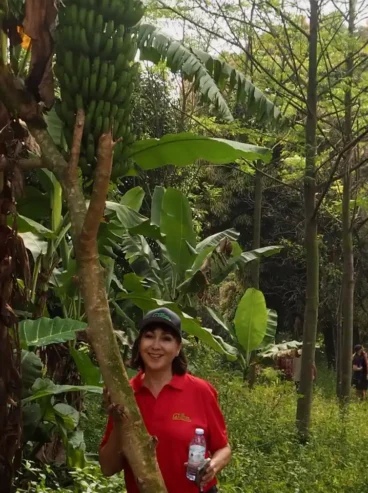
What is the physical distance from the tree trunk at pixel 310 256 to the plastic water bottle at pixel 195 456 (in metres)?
5.01

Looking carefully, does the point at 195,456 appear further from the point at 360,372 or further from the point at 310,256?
the point at 360,372

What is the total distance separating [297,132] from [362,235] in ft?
38.3

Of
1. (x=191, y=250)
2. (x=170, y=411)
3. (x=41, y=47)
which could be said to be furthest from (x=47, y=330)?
(x=191, y=250)

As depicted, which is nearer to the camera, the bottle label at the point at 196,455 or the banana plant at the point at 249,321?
the bottle label at the point at 196,455

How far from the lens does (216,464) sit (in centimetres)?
259

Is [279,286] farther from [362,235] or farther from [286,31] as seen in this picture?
[286,31]

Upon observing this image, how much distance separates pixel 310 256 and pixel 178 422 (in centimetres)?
513

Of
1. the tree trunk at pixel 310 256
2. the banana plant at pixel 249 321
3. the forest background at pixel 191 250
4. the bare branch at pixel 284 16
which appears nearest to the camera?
the forest background at pixel 191 250

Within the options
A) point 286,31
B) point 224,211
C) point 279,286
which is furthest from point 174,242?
point 279,286

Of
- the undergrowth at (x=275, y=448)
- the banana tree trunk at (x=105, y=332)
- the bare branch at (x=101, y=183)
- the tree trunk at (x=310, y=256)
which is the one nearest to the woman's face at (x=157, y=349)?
the banana tree trunk at (x=105, y=332)

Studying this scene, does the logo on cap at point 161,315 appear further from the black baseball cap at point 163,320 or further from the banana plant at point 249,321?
the banana plant at point 249,321

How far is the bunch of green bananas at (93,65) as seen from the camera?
3.08 metres

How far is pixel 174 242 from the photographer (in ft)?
22.3

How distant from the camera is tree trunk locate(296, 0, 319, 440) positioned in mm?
7391
